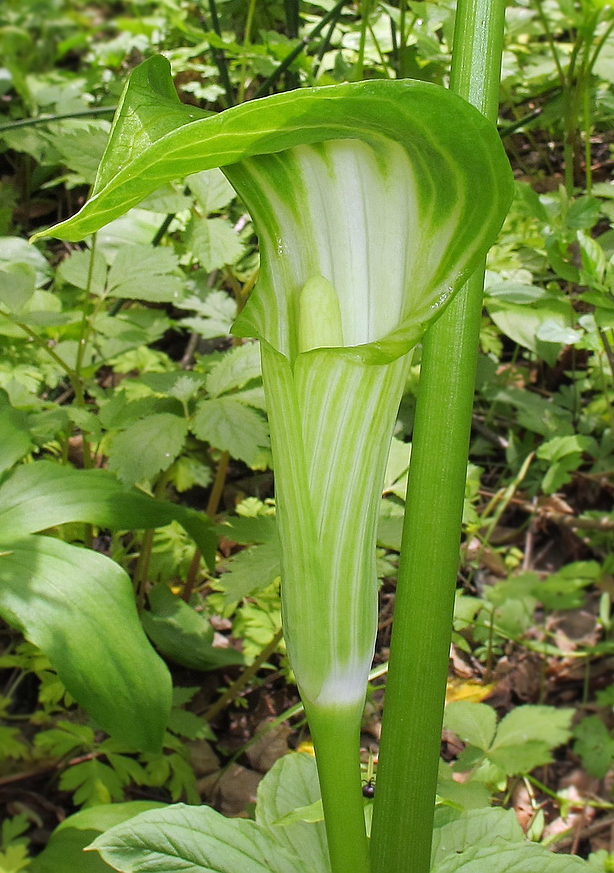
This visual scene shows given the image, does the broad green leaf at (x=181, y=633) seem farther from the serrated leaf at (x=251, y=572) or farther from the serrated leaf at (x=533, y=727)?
the serrated leaf at (x=533, y=727)

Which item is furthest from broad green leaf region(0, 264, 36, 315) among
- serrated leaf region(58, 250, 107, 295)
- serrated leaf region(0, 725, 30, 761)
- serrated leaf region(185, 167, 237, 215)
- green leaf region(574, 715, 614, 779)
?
green leaf region(574, 715, 614, 779)

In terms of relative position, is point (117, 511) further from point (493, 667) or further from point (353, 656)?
point (493, 667)

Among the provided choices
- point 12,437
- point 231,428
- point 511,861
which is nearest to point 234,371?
point 231,428

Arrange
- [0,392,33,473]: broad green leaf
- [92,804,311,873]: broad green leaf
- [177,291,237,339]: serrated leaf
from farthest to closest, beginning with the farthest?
[177,291,237,339]: serrated leaf
[0,392,33,473]: broad green leaf
[92,804,311,873]: broad green leaf

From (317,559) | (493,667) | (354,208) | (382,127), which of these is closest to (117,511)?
(317,559)

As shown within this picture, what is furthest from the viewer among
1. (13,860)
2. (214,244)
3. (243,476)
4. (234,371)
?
(243,476)

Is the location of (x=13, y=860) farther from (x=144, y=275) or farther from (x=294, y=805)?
(x=144, y=275)

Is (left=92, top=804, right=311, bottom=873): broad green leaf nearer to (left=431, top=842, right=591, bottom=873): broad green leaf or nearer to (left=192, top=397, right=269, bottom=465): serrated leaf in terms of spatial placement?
(left=431, top=842, right=591, bottom=873): broad green leaf

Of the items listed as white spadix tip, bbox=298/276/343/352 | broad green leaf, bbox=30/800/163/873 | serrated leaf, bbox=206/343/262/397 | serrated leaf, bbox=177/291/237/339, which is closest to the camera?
white spadix tip, bbox=298/276/343/352
